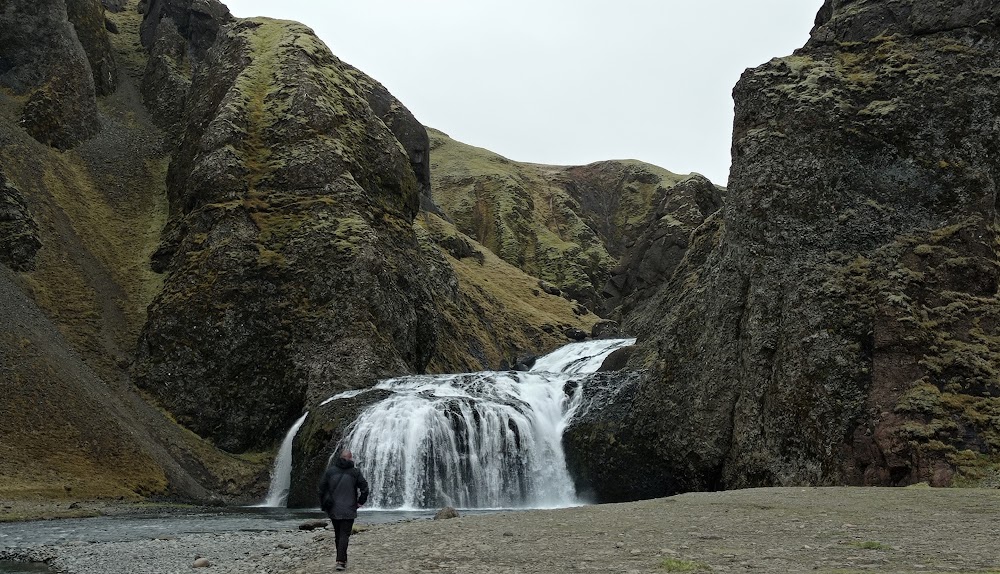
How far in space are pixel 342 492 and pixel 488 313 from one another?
87756 millimetres

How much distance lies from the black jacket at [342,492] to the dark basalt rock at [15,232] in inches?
2017

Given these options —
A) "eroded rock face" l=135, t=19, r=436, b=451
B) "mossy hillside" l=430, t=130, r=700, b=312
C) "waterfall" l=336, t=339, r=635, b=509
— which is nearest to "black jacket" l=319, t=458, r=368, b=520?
"waterfall" l=336, t=339, r=635, b=509

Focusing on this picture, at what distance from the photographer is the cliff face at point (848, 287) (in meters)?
29.7

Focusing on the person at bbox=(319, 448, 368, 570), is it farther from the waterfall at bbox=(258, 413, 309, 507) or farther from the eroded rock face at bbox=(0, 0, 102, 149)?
the eroded rock face at bbox=(0, 0, 102, 149)

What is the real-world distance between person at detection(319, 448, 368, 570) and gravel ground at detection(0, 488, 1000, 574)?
0.60 metres

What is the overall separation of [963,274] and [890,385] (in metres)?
6.23

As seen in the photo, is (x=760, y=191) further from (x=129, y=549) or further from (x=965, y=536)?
(x=129, y=549)

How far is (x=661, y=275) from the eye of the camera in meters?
93.8

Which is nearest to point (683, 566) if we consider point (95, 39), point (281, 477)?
point (281, 477)

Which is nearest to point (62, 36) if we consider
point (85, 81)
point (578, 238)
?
point (85, 81)

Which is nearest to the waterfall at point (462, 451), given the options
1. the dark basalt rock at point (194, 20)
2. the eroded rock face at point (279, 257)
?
the eroded rock face at point (279, 257)

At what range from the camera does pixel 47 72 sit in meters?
75.9

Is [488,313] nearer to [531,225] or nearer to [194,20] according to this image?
[194,20]

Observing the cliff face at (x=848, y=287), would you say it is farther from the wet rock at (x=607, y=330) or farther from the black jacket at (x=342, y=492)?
the wet rock at (x=607, y=330)
